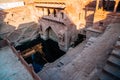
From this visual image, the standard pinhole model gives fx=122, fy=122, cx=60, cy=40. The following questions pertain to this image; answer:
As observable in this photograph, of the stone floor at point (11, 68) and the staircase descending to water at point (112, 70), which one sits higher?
the staircase descending to water at point (112, 70)

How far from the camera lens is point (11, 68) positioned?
278 inches

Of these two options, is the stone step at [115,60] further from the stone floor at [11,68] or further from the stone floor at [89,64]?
the stone floor at [11,68]

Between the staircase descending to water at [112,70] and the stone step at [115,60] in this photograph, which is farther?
the stone step at [115,60]

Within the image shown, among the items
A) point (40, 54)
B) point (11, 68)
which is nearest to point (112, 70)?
point (11, 68)

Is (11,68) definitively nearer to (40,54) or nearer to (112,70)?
(112,70)

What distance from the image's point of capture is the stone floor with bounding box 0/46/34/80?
21.0 feet

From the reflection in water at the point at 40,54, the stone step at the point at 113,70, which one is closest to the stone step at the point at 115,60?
the stone step at the point at 113,70

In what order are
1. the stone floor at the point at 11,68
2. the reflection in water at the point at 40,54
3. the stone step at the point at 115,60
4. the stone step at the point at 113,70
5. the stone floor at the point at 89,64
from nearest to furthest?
the stone step at the point at 113,70, the stone step at the point at 115,60, the stone floor at the point at 11,68, the stone floor at the point at 89,64, the reflection in water at the point at 40,54

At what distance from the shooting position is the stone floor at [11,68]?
6.40 m

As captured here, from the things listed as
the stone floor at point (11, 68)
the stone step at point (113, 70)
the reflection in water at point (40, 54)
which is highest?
the stone step at point (113, 70)

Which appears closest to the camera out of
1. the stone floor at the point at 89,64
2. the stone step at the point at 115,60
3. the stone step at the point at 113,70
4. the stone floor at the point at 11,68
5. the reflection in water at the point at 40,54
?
the stone step at the point at 113,70

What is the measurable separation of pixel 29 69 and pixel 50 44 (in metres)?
13.0

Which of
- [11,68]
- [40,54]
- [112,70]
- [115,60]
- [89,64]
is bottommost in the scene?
[40,54]

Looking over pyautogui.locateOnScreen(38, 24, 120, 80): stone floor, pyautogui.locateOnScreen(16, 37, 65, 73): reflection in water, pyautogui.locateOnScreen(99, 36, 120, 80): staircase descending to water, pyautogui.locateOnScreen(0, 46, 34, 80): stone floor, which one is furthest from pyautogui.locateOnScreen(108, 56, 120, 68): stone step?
pyautogui.locateOnScreen(16, 37, 65, 73): reflection in water
